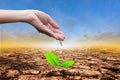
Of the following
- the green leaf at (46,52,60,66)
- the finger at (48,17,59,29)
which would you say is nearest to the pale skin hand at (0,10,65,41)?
the finger at (48,17,59,29)

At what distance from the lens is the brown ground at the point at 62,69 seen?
5.93 ft

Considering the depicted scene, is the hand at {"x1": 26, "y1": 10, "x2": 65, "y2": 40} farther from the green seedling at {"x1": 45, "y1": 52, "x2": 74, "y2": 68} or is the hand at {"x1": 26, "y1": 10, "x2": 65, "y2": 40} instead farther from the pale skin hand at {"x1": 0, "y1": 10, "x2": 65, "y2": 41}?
the green seedling at {"x1": 45, "y1": 52, "x2": 74, "y2": 68}

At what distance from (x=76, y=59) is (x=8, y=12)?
2.67ft

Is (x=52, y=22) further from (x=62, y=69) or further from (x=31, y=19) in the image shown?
(x=62, y=69)

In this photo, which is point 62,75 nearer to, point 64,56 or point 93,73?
point 93,73

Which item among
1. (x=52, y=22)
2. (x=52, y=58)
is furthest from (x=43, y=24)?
(x=52, y=58)

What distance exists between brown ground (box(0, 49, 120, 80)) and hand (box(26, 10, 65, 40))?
285mm

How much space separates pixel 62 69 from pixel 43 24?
350mm

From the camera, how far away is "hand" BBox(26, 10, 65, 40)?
5.61ft

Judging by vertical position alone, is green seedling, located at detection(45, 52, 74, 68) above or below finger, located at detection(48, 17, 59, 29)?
below

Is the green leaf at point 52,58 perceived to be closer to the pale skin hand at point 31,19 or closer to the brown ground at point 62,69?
the brown ground at point 62,69

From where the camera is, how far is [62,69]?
6.31ft

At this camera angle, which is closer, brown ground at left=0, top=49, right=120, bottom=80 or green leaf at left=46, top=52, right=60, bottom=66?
brown ground at left=0, top=49, right=120, bottom=80

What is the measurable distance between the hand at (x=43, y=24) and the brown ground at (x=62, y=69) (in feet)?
0.94
